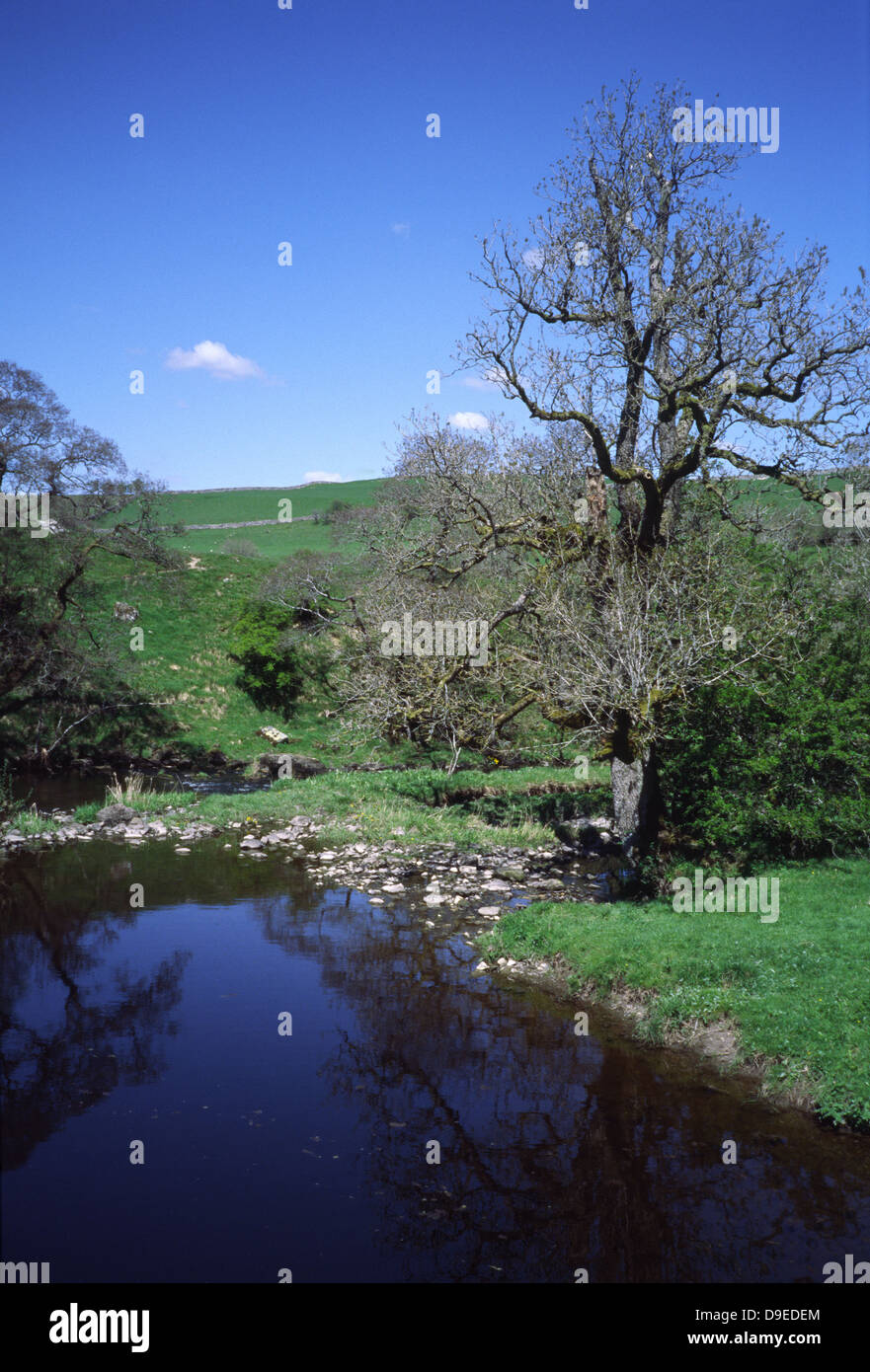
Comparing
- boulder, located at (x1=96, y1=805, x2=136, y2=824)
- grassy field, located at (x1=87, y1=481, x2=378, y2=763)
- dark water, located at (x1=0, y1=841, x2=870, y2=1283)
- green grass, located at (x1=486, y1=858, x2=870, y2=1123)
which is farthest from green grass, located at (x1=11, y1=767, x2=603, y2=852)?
dark water, located at (x1=0, y1=841, x2=870, y2=1283)

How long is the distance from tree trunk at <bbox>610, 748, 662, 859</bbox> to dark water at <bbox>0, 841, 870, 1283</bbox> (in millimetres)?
4740

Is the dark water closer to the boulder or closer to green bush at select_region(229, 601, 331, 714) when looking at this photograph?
the boulder

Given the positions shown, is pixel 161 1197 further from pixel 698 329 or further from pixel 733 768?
pixel 698 329

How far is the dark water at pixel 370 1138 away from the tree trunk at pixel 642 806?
15.6 feet

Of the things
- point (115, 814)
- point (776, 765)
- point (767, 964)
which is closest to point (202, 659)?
point (115, 814)

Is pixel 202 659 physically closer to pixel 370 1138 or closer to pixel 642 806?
pixel 642 806

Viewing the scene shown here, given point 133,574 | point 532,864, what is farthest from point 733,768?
point 133,574

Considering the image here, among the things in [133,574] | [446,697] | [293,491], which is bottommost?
[446,697]

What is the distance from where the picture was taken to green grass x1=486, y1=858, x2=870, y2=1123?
10352mm

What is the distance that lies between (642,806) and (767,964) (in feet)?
19.3
